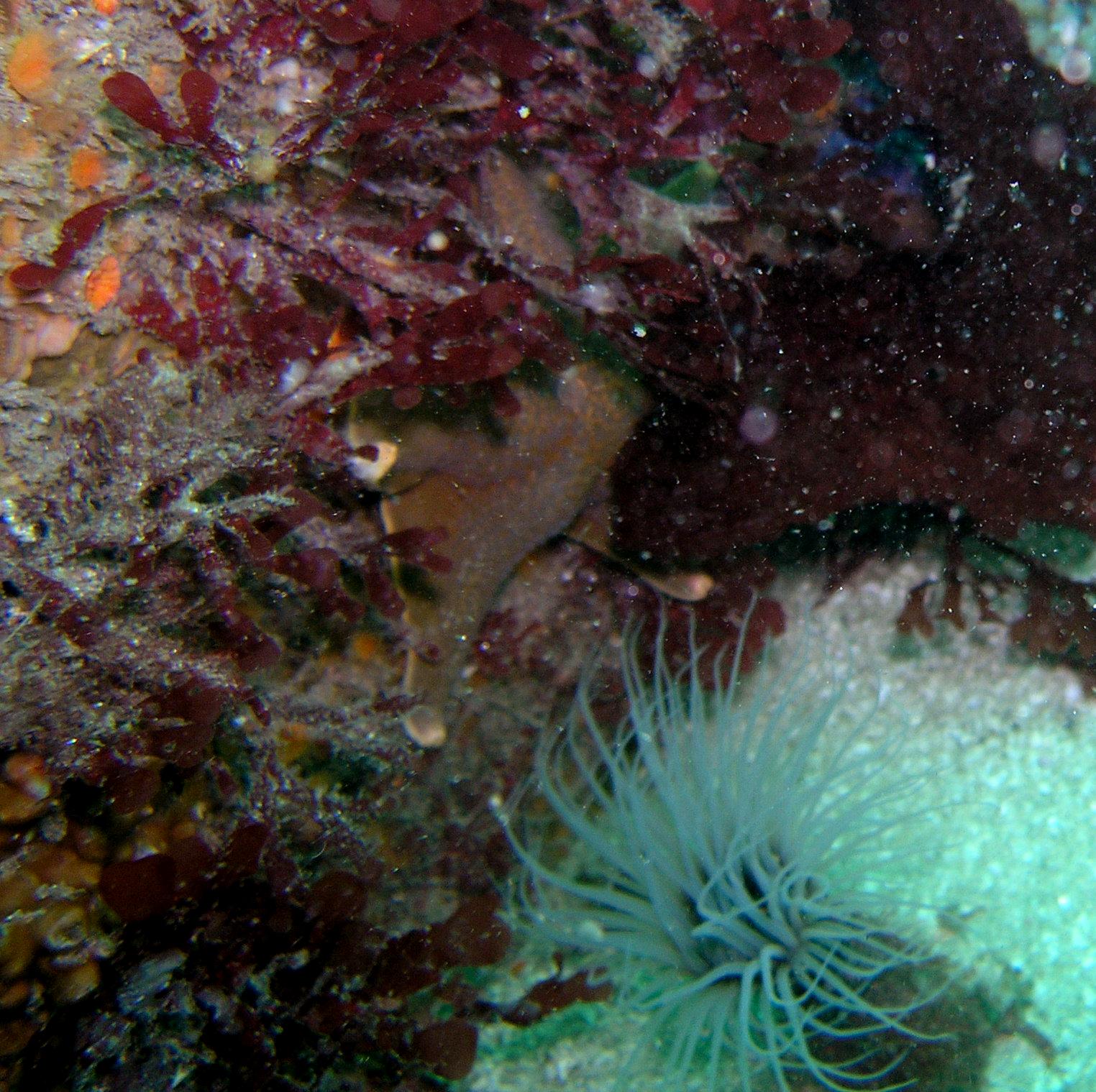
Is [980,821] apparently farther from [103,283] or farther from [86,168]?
[86,168]

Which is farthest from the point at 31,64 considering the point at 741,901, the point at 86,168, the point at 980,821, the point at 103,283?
the point at 980,821

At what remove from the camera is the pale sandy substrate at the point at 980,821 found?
3.13 m

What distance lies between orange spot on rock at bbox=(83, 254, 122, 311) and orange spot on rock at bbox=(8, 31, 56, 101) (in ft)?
1.47

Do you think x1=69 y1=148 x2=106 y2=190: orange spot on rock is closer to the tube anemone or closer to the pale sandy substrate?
the tube anemone

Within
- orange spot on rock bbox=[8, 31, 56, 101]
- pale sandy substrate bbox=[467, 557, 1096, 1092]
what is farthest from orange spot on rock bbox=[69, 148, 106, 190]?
pale sandy substrate bbox=[467, 557, 1096, 1092]

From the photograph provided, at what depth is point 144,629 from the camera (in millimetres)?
2318

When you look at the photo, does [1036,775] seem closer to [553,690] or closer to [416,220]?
[553,690]

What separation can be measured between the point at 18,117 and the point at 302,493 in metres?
1.27

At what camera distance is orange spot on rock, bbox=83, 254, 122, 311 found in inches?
93.0

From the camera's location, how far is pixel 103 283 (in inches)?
93.5

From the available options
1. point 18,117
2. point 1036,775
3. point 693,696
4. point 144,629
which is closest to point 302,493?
point 144,629

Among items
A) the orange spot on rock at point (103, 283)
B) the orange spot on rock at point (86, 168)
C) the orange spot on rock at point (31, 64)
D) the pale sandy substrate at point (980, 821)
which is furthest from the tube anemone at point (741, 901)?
the orange spot on rock at point (31, 64)

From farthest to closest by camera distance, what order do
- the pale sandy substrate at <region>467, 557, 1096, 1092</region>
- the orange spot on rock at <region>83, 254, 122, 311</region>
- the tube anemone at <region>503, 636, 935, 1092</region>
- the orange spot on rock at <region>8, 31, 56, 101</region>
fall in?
1. the pale sandy substrate at <region>467, 557, 1096, 1092</region>
2. the tube anemone at <region>503, 636, 935, 1092</region>
3. the orange spot on rock at <region>83, 254, 122, 311</region>
4. the orange spot on rock at <region>8, 31, 56, 101</region>

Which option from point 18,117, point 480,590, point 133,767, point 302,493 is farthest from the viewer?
point 480,590
